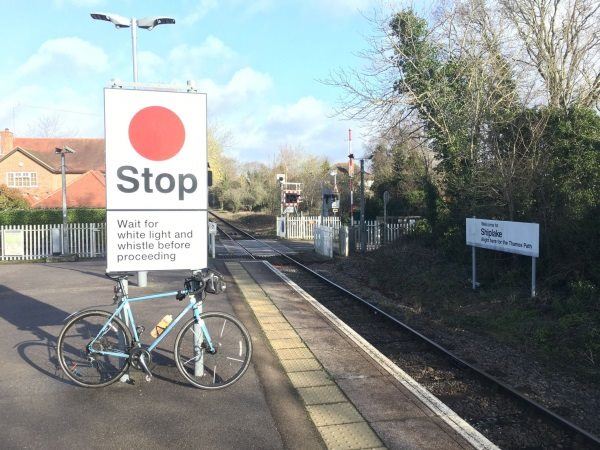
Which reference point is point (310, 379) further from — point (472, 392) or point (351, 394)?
point (472, 392)

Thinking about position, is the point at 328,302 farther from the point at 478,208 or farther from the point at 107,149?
Answer: the point at 107,149

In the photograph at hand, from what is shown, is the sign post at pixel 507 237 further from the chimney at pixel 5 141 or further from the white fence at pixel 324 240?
the chimney at pixel 5 141

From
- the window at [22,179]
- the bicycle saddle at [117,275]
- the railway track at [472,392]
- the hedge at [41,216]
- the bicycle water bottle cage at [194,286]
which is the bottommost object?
the railway track at [472,392]

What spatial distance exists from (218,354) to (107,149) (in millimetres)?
2246

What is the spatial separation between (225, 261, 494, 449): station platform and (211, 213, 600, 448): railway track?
0.76 metres

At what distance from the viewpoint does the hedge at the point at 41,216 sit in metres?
24.4

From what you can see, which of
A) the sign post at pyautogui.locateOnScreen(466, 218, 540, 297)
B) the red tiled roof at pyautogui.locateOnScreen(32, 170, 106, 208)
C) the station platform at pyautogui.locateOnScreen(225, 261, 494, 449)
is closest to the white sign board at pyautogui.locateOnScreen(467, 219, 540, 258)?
the sign post at pyautogui.locateOnScreen(466, 218, 540, 297)

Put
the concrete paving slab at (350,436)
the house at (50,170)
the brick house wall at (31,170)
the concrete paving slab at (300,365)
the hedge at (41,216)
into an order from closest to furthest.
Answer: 1. the concrete paving slab at (350,436)
2. the concrete paving slab at (300,365)
3. the hedge at (41,216)
4. the house at (50,170)
5. the brick house wall at (31,170)

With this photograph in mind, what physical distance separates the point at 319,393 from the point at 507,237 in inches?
306

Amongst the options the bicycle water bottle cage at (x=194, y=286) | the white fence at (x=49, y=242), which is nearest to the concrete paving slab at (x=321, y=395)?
the bicycle water bottle cage at (x=194, y=286)

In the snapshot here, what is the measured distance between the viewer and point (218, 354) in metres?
4.96

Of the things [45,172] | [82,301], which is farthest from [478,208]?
[45,172]

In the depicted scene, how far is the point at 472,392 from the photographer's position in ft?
19.8

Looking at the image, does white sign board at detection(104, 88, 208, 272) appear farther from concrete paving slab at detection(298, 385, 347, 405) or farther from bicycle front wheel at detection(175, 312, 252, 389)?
concrete paving slab at detection(298, 385, 347, 405)
